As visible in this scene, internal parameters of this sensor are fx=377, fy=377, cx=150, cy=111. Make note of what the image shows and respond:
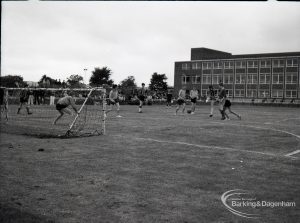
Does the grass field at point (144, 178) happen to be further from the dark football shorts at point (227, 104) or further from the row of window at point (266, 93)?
the row of window at point (266, 93)

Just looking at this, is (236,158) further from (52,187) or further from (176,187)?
(52,187)

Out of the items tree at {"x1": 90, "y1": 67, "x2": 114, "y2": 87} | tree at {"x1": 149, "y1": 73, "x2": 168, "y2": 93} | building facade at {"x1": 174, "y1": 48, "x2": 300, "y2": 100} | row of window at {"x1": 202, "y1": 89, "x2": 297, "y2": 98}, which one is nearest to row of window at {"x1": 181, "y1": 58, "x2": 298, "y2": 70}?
building facade at {"x1": 174, "y1": 48, "x2": 300, "y2": 100}

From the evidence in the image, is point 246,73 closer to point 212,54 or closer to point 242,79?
point 242,79

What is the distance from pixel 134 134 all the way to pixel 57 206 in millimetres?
8280

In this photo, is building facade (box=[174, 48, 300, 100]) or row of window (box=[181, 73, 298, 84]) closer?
row of window (box=[181, 73, 298, 84])

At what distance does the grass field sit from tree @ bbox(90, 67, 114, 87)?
12139 cm

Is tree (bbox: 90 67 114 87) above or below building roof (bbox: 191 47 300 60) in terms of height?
below

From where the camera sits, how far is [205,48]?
11581 centimetres

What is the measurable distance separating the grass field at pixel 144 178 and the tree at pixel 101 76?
121 m

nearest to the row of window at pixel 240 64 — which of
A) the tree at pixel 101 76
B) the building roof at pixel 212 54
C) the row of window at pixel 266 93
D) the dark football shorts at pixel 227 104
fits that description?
the building roof at pixel 212 54

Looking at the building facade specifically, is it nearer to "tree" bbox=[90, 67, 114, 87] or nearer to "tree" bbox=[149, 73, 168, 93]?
"tree" bbox=[90, 67, 114, 87]

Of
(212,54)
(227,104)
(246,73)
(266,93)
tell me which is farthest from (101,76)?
(227,104)

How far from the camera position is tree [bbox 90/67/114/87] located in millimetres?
132700

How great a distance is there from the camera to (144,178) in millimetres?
7238
